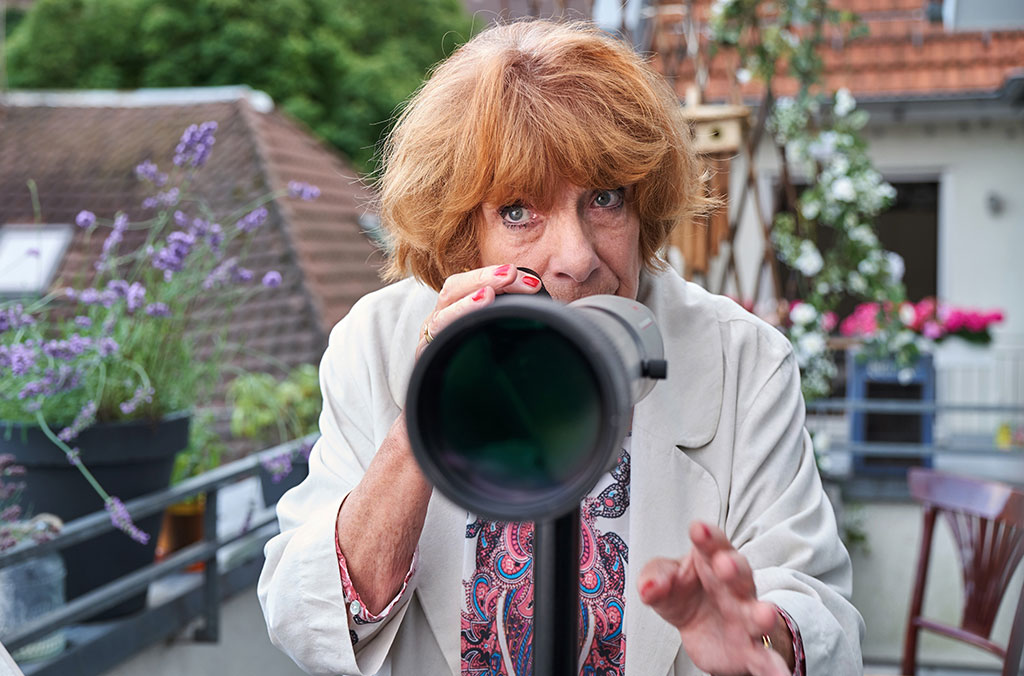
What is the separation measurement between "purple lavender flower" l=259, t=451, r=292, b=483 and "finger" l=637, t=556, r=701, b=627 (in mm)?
1544

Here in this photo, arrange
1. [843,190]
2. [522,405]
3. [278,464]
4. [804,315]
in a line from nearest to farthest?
[522,405], [278,464], [804,315], [843,190]

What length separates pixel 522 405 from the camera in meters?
0.77

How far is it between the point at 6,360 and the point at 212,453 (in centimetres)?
86

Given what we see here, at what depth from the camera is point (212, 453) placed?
9.04ft

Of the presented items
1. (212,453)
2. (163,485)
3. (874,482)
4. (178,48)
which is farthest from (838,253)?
(178,48)

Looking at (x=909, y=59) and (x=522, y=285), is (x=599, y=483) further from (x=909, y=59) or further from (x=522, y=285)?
(x=909, y=59)

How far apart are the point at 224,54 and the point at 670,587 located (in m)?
18.2

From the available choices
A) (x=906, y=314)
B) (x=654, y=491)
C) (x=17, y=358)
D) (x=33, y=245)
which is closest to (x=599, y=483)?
(x=654, y=491)

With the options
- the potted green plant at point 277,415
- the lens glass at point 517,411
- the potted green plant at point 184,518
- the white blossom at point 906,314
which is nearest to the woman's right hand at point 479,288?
the lens glass at point 517,411

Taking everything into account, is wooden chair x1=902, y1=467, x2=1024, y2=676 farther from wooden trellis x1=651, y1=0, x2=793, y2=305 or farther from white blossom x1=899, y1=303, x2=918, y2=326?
white blossom x1=899, y1=303, x2=918, y2=326

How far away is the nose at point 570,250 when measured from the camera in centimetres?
116

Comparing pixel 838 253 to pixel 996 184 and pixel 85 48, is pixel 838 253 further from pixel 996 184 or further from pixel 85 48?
pixel 85 48

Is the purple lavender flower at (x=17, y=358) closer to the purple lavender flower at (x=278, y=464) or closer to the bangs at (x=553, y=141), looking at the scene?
the purple lavender flower at (x=278, y=464)

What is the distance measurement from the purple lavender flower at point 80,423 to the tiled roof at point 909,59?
5.64 meters
